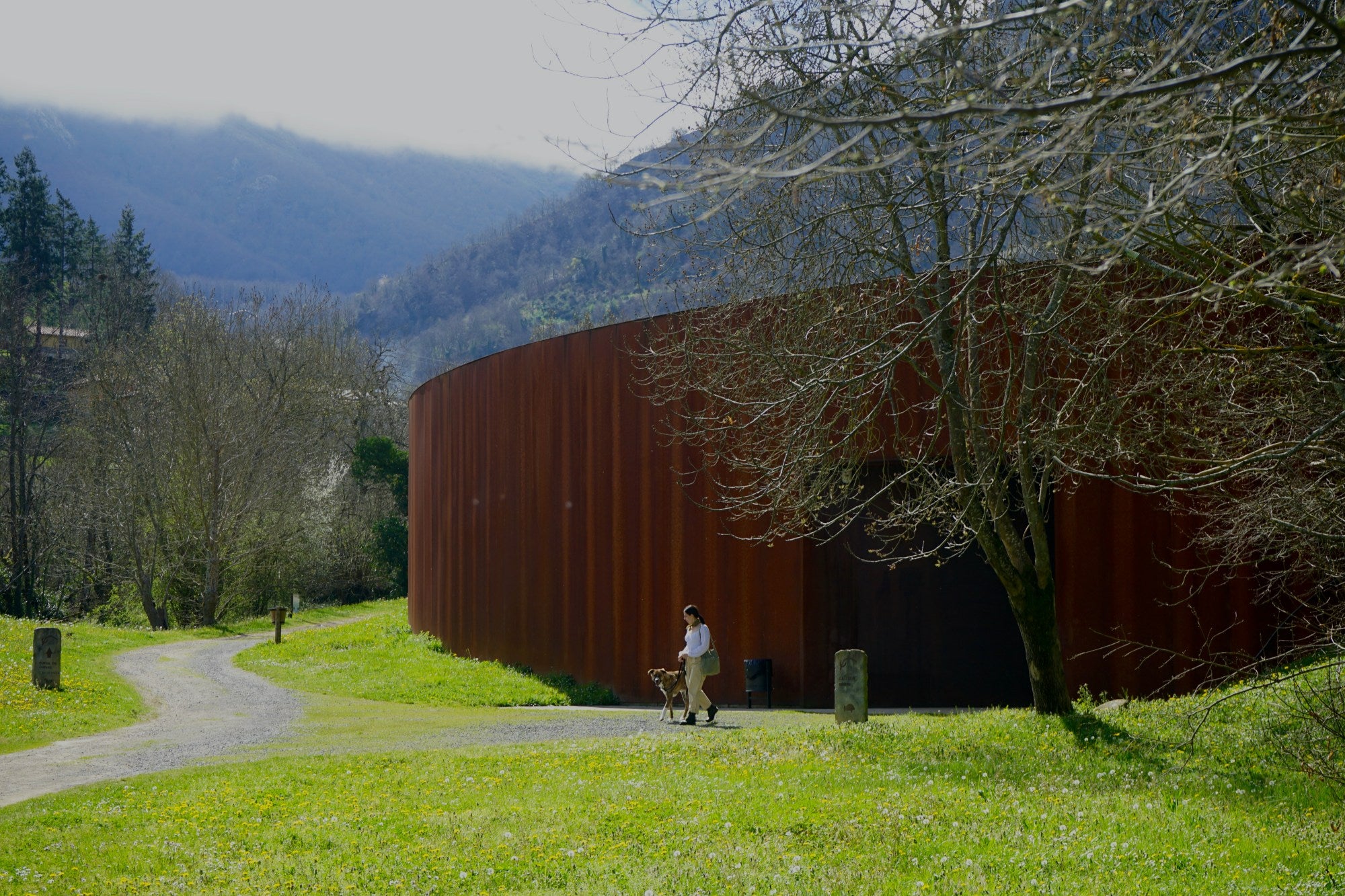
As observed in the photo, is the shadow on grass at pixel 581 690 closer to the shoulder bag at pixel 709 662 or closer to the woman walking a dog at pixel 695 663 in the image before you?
the woman walking a dog at pixel 695 663

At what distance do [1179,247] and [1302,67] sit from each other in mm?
1178

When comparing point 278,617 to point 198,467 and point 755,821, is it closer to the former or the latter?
point 198,467

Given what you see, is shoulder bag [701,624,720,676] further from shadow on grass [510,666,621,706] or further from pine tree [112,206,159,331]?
pine tree [112,206,159,331]

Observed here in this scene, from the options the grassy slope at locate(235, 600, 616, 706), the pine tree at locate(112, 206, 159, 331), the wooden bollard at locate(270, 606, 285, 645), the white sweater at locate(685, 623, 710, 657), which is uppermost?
the pine tree at locate(112, 206, 159, 331)

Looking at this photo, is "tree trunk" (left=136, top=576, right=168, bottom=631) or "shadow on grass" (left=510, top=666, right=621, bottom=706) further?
"tree trunk" (left=136, top=576, right=168, bottom=631)

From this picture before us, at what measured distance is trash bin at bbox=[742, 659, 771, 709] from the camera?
1645 cm

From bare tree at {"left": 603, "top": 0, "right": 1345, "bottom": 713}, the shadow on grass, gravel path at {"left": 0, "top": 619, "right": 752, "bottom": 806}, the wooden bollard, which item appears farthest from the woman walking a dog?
the wooden bollard

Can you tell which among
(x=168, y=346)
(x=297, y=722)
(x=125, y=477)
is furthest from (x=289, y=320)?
(x=297, y=722)

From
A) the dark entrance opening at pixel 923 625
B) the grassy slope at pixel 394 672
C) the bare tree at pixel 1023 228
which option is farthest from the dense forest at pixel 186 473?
the bare tree at pixel 1023 228

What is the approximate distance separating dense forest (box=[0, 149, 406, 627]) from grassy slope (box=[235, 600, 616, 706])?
11637mm

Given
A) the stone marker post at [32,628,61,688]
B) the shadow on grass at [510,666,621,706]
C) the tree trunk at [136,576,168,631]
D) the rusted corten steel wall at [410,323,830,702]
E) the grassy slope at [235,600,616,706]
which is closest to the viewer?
the rusted corten steel wall at [410,323,830,702]

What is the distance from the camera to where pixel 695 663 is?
14531 millimetres

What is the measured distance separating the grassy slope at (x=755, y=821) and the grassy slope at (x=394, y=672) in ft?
23.2

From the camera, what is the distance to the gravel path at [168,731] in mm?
11445
